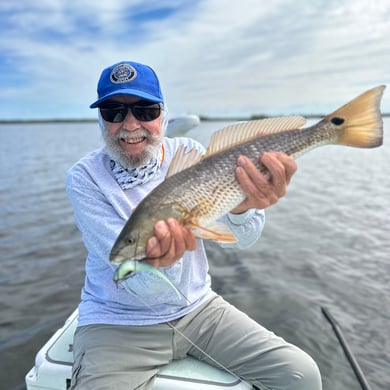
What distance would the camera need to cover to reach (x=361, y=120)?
2.53 m

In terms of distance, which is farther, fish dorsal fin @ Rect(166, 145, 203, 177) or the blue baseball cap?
the blue baseball cap

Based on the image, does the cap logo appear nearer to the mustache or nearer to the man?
the man

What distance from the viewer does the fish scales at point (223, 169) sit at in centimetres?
238

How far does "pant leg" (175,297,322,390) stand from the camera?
3080 millimetres

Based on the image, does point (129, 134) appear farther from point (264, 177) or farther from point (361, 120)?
point (361, 120)

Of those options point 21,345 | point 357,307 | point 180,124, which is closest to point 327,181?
point 180,124

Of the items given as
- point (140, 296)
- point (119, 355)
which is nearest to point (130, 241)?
point (140, 296)

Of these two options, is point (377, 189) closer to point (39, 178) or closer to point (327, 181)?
point (327, 181)

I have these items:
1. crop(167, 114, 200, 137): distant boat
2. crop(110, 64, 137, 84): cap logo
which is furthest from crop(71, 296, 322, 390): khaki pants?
crop(167, 114, 200, 137): distant boat

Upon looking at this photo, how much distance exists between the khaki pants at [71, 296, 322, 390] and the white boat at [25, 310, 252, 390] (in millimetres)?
74

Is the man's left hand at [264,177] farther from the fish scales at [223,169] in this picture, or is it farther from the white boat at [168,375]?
the white boat at [168,375]

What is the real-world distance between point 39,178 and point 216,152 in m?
18.5

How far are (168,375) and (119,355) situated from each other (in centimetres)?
46

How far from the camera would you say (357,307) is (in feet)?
22.6
